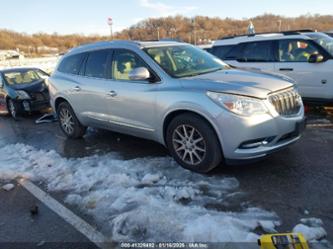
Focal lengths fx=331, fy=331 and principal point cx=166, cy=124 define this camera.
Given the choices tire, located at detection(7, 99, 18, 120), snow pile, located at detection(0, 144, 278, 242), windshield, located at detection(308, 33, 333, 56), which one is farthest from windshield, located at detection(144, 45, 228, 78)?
tire, located at detection(7, 99, 18, 120)

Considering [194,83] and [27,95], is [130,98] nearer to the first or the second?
[194,83]

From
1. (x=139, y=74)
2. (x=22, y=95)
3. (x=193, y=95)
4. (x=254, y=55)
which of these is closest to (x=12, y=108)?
(x=22, y=95)

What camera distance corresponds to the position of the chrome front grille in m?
4.04

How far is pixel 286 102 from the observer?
4.19 m

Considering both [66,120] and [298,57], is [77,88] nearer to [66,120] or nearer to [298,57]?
[66,120]

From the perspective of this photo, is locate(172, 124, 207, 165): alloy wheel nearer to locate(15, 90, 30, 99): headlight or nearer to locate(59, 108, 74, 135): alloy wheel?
locate(59, 108, 74, 135): alloy wheel

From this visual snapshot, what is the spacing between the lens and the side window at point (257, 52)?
25.0 feet

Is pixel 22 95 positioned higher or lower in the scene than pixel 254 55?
lower

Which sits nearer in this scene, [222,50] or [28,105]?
[222,50]

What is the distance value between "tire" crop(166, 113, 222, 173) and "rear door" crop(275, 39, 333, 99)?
3861 mm

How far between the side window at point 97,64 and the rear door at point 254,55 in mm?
3507

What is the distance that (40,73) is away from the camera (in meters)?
11.1

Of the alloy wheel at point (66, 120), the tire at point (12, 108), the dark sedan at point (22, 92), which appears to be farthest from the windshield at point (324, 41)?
the tire at point (12, 108)

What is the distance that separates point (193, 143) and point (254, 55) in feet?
14.6
